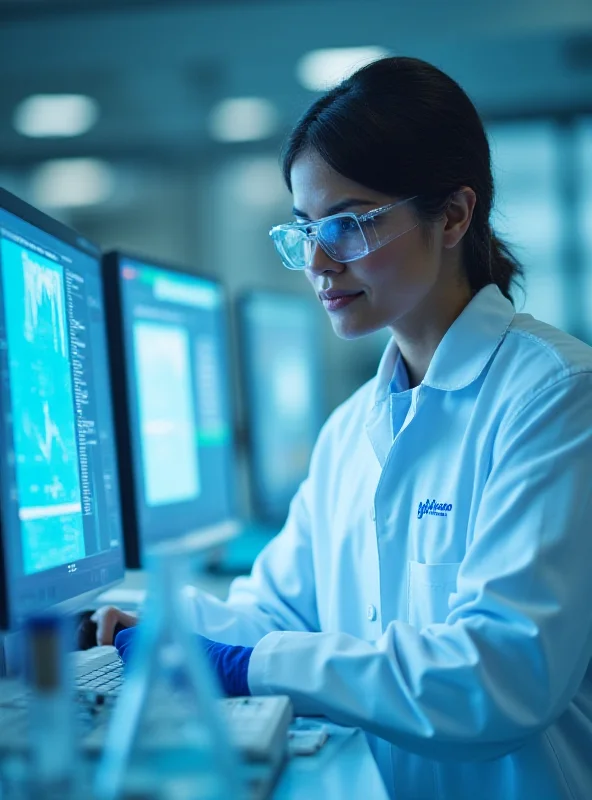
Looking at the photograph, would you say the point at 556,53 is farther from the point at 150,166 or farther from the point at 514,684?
the point at 514,684

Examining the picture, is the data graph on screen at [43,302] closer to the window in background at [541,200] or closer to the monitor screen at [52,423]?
the monitor screen at [52,423]

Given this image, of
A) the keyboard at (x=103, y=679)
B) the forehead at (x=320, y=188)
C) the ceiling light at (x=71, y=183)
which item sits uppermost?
the ceiling light at (x=71, y=183)

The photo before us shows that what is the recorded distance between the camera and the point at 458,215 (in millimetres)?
1359

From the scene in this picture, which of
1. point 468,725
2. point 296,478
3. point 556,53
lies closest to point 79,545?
point 468,725

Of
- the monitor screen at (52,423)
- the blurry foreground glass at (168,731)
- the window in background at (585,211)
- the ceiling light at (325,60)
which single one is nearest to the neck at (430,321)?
the monitor screen at (52,423)

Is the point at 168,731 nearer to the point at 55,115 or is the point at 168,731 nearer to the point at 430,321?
the point at 430,321

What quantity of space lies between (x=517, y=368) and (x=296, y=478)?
1725mm

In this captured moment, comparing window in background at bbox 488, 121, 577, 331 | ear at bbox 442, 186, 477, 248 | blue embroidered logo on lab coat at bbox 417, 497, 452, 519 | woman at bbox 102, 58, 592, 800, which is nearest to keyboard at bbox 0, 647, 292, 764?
woman at bbox 102, 58, 592, 800

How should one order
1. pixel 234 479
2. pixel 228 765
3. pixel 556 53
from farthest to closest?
pixel 556 53
pixel 234 479
pixel 228 765

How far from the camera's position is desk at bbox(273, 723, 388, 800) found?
0.86 metres

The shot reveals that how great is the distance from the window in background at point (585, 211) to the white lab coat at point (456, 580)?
4.22 metres

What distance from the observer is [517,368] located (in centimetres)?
121

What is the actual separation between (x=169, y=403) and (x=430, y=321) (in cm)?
67

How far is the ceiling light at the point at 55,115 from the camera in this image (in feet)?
16.7
